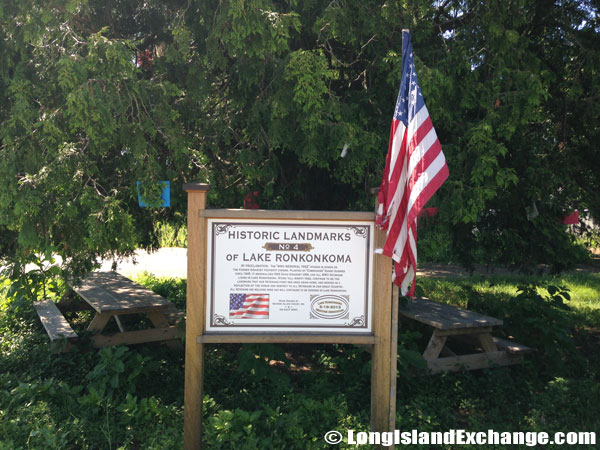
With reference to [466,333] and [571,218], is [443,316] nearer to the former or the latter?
[466,333]

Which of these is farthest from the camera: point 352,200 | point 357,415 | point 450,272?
point 450,272

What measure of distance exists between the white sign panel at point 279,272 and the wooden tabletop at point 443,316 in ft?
6.13

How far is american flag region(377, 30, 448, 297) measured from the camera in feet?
10.8

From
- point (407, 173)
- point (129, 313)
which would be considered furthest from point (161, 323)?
point (407, 173)

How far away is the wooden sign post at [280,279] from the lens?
362 centimetres

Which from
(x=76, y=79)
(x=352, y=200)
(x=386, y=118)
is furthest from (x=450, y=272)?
(x=76, y=79)

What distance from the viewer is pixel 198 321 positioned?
362cm

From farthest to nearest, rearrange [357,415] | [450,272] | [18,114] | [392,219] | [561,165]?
[450,272]
[561,165]
[357,415]
[18,114]
[392,219]

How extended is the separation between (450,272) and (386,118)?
28.7ft

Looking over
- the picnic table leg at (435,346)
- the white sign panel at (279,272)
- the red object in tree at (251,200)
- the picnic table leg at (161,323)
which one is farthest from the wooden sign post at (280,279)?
the picnic table leg at (161,323)

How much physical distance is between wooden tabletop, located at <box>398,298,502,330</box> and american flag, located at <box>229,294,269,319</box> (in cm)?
216

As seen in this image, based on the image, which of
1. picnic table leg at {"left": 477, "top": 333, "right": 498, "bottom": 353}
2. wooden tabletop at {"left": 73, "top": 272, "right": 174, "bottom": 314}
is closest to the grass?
picnic table leg at {"left": 477, "top": 333, "right": 498, "bottom": 353}

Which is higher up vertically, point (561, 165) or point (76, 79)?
point (76, 79)

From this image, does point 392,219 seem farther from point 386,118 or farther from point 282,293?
point 386,118
